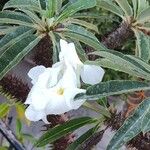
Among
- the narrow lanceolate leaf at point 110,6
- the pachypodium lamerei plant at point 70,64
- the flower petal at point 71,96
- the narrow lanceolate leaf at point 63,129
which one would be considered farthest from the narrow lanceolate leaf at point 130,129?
the narrow lanceolate leaf at point 110,6

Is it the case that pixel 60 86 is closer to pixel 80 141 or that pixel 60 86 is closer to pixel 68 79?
pixel 68 79

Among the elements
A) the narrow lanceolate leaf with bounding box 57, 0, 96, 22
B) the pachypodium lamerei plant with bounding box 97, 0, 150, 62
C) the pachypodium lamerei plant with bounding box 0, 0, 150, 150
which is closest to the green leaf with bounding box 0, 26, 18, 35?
the pachypodium lamerei plant with bounding box 0, 0, 150, 150

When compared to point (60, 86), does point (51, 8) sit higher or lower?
higher

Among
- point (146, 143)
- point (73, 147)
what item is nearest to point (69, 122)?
point (73, 147)

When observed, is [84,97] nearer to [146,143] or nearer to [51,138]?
[146,143]

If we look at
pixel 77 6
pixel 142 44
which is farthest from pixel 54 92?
pixel 142 44

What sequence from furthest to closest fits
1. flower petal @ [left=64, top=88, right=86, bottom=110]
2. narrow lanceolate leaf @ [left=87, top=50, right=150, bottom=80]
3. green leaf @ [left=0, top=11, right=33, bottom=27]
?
green leaf @ [left=0, top=11, right=33, bottom=27] < narrow lanceolate leaf @ [left=87, top=50, right=150, bottom=80] < flower petal @ [left=64, top=88, right=86, bottom=110]

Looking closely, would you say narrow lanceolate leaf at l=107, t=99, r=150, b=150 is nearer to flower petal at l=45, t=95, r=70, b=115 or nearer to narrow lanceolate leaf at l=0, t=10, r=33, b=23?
flower petal at l=45, t=95, r=70, b=115
